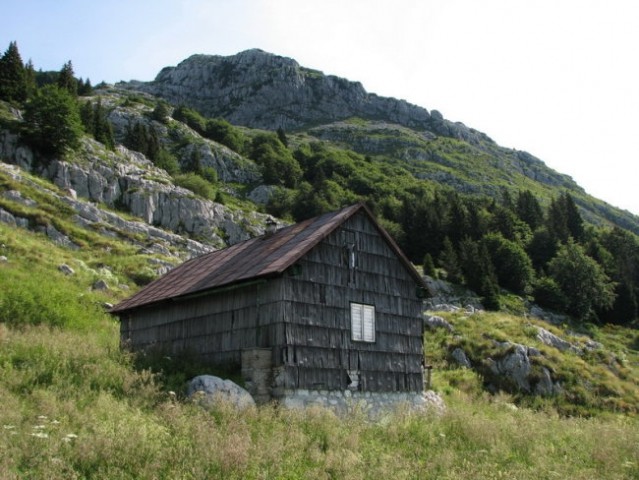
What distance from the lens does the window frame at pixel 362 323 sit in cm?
2203

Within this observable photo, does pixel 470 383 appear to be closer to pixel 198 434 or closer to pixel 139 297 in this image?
pixel 139 297

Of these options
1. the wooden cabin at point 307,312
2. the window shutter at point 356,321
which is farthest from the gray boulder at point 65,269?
the window shutter at point 356,321

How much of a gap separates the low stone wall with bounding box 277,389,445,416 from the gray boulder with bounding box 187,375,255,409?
1888 millimetres

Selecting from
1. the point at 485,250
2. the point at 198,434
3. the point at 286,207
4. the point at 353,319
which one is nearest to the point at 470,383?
the point at 353,319

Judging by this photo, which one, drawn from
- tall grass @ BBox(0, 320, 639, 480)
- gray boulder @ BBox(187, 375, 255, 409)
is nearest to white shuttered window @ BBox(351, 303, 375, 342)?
tall grass @ BBox(0, 320, 639, 480)

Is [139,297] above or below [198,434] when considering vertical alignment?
above

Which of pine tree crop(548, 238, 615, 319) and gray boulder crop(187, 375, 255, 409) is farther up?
pine tree crop(548, 238, 615, 319)

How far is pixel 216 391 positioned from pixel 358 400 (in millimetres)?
6223

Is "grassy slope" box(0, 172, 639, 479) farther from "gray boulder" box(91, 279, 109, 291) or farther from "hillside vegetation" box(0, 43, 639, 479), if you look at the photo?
"gray boulder" box(91, 279, 109, 291)

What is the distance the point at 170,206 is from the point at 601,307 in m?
50.9

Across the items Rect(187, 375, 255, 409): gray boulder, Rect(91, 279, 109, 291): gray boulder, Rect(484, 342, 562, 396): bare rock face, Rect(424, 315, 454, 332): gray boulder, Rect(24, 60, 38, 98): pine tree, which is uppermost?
Rect(24, 60, 38, 98): pine tree

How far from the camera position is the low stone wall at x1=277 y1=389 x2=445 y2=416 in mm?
19391

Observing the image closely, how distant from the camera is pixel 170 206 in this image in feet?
228

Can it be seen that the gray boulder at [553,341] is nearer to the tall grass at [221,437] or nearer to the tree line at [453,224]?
the tree line at [453,224]
